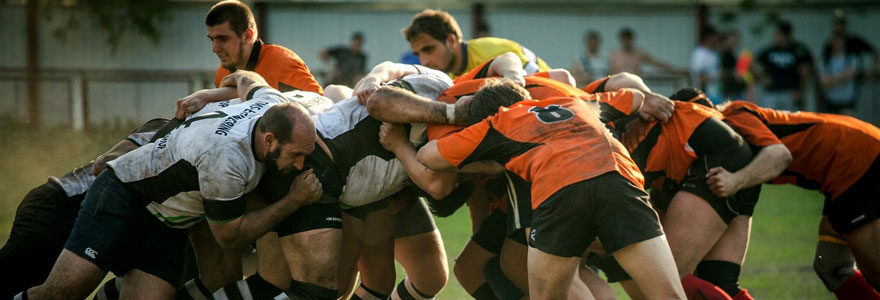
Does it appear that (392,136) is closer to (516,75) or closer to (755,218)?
(516,75)

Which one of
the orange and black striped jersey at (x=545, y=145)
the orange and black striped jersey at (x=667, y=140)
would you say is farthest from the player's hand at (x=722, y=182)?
the orange and black striped jersey at (x=545, y=145)

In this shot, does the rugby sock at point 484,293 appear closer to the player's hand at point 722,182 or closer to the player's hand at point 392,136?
the player's hand at point 392,136

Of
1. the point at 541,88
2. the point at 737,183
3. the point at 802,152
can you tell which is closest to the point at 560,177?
the point at 541,88

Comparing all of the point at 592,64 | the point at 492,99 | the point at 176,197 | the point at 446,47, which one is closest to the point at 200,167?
the point at 176,197

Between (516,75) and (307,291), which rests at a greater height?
(516,75)

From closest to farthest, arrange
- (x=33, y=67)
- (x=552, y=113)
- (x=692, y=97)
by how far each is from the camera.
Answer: (x=552, y=113) → (x=692, y=97) → (x=33, y=67)

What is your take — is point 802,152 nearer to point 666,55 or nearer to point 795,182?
point 795,182

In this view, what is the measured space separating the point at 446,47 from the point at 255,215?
8.49ft

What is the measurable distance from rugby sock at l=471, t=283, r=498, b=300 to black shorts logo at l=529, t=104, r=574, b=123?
1.64 meters

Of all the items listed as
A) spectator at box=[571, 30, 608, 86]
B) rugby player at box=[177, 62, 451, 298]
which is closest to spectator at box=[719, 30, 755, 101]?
spectator at box=[571, 30, 608, 86]

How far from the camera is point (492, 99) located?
201 inches

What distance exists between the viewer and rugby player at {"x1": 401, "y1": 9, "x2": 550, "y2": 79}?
23.6 ft

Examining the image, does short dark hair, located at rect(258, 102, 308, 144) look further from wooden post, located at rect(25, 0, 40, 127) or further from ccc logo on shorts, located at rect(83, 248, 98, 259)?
wooden post, located at rect(25, 0, 40, 127)

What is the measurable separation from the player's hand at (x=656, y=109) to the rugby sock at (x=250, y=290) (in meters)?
2.21
